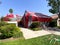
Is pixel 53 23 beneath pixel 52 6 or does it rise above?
beneath

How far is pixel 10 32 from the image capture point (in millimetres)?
17203

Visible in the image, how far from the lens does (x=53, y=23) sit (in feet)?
135

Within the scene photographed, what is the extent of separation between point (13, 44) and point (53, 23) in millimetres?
29007

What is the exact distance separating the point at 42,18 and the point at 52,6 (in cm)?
430

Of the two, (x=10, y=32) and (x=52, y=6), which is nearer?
(x=10, y=32)

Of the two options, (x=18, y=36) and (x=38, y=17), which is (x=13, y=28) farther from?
(x=38, y=17)

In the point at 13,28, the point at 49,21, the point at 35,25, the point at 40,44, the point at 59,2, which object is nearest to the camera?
the point at 40,44

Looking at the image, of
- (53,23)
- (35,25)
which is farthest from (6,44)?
Result: (53,23)

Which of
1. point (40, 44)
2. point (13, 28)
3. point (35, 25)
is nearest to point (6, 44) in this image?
point (40, 44)

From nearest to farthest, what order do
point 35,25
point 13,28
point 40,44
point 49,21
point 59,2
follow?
1. point 40,44
2. point 13,28
3. point 35,25
4. point 59,2
5. point 49,21

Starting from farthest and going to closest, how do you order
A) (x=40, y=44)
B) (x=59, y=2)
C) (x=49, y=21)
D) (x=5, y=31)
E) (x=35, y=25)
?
(x=49, y=21) < (x=59, y=2) < (x=35, y=25) < (x=5, y=31) < (x=40, y=44)

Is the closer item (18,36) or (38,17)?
(18,36)

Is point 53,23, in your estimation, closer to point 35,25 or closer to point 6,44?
point 35,25

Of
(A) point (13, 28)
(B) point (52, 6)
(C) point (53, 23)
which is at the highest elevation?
(B) point (52, 6)
